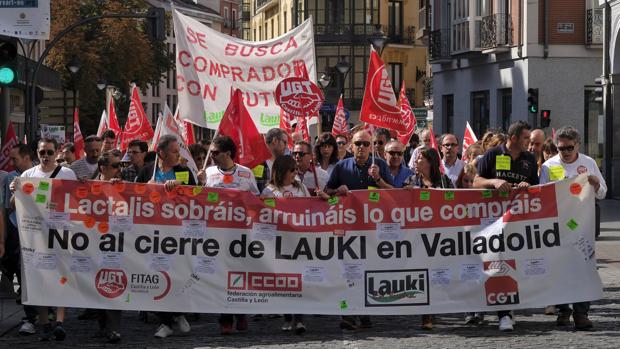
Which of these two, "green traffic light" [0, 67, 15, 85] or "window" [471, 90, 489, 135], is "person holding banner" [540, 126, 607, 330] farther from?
"window" [471, 90, 489, 135]

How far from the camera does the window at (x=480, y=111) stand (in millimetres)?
47694

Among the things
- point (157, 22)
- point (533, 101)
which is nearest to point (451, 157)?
point (157, 22)

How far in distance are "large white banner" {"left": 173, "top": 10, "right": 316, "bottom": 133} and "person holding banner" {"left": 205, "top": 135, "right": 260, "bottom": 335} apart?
3.86 metres

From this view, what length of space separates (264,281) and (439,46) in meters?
39.2

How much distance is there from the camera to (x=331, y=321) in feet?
46.6

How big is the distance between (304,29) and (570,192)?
609cm

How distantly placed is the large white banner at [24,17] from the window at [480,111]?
3138cm

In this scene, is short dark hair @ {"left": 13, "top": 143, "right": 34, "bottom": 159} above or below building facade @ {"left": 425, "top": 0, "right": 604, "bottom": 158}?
below

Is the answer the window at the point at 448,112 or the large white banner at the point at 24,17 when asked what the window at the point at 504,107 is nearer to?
the window at the point at 448,112

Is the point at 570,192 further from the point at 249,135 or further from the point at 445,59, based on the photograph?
the point at 445,59

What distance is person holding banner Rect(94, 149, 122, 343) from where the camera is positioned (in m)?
12.7

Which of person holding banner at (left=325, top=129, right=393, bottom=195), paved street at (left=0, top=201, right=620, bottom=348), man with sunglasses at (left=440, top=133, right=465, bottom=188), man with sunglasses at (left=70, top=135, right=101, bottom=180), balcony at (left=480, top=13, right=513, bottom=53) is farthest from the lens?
balcony at (left=480, top=13, right=513, bottom=53)

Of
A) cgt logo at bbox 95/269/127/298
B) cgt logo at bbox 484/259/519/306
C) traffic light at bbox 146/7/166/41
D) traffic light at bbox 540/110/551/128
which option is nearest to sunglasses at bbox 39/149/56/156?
cgt logo at bbox 95/269/127/298

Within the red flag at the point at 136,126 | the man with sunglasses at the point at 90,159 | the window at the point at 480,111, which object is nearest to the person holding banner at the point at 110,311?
the man with sunglasses at the point at 90,159
